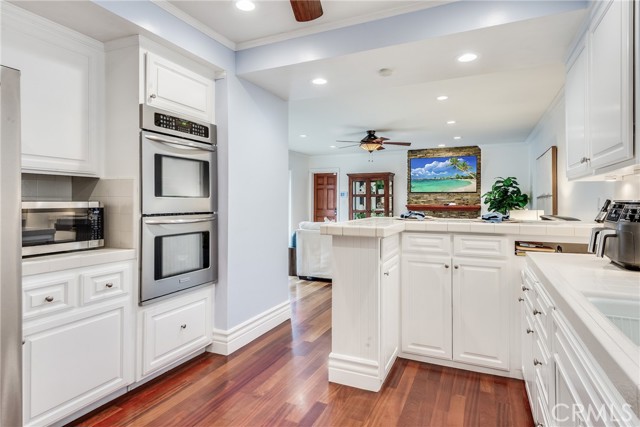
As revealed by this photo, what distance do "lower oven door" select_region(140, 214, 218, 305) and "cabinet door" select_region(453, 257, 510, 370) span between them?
185 centimetres

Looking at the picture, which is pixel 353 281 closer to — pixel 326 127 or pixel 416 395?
pixel 416 395

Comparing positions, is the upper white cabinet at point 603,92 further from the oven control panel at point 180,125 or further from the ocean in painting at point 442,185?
the ocean in painting at point 442,185

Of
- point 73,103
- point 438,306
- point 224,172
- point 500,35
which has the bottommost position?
point 438,306

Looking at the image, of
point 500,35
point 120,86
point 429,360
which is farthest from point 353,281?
point 120,86

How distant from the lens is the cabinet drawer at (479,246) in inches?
90.2

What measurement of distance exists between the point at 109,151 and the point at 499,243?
106 inches

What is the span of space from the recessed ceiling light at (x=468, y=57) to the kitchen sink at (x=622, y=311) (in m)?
1.91

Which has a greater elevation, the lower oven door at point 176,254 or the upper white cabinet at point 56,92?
the upper white cabinet at point 56,92

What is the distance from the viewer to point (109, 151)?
232 centimetres

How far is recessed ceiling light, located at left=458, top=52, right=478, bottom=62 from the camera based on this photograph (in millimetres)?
2441

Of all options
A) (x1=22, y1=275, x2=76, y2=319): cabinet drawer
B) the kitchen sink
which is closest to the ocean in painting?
the kitchen sink

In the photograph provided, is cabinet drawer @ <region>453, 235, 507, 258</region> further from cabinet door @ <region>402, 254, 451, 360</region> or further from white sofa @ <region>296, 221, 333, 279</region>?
white sofa @ <region>296, 221, 333, 279</region>

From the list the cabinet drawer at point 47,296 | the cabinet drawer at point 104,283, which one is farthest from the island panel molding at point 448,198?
the cabinet drawer at point 47,296

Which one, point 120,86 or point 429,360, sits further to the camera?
point 429,360
